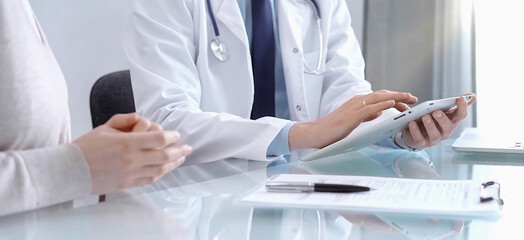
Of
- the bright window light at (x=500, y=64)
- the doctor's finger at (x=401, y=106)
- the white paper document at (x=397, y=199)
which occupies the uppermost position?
the white paper document at (x=397, y=199)

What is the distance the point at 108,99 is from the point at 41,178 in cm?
106

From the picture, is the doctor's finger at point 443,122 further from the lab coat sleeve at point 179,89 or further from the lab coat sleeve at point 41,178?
the lab coat sleeve at point 41,178

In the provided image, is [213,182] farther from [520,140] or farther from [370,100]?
[520,140]

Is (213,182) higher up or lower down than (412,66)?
higher up

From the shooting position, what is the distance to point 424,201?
0.79m

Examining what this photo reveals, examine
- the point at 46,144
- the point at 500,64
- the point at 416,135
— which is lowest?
the point at 500,64

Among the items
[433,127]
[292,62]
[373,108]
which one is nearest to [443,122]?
[433,127]

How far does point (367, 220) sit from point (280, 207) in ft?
0.34

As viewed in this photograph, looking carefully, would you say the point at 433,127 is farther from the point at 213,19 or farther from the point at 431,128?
the point at 213,19

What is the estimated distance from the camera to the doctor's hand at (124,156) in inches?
29.7

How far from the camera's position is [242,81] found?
1.61m

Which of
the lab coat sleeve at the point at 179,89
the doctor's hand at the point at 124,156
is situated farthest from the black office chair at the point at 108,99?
the doctor's hand at the point at 124,156

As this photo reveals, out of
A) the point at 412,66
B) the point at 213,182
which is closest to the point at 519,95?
the point at 412,66

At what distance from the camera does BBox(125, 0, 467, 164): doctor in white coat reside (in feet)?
4.16
